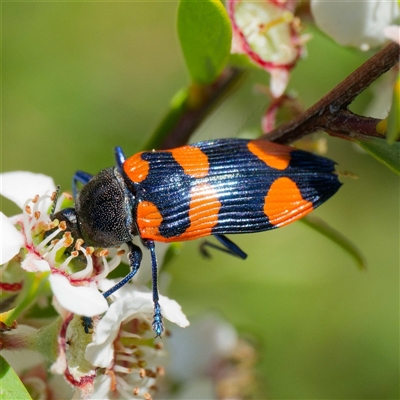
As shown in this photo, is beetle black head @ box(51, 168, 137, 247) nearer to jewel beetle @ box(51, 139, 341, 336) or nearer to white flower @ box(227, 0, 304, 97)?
jewel beetle @ box(51, 139, 341, 336)

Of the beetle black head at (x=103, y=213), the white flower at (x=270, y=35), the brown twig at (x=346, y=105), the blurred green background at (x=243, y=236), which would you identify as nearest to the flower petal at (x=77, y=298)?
the beetle black head at (x=103, y=213)

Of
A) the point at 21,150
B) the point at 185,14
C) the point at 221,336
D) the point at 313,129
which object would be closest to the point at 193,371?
the point at 221,336

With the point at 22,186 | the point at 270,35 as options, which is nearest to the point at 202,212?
the point at 22,186

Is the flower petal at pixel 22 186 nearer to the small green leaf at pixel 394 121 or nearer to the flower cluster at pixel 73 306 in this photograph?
the flower cluster at pixel 73 306

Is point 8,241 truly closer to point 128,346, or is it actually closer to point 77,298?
point 77,298

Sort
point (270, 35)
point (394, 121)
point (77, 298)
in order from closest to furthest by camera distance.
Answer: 1. point (394, 121)
2. point (77, 298)
3. point (270, 35)

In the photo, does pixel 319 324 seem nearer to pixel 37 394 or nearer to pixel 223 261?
pixel 223 261
